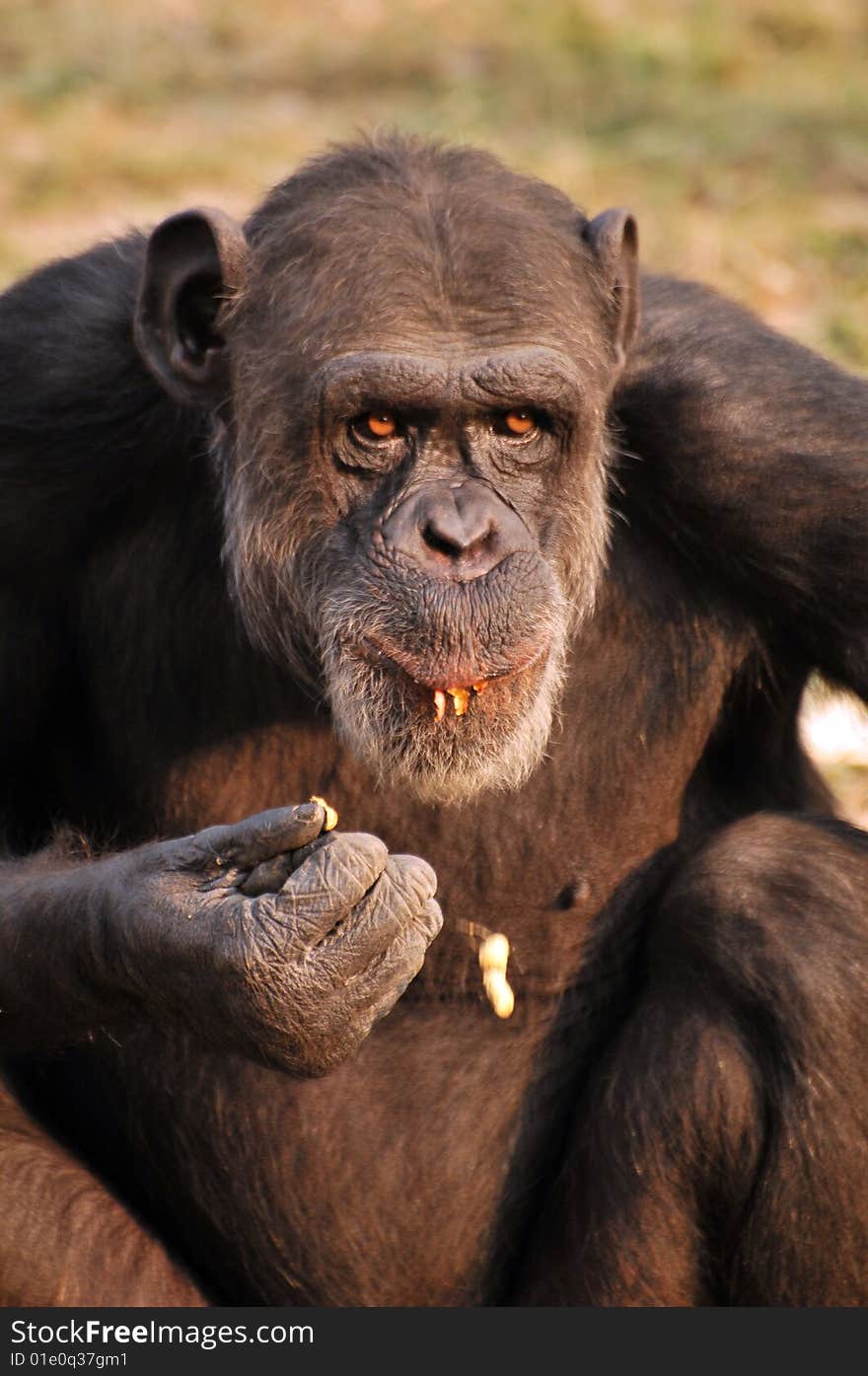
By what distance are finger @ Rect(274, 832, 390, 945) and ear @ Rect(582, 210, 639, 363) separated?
1.33m

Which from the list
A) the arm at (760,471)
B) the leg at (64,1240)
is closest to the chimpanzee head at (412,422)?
the arm at (760,471)

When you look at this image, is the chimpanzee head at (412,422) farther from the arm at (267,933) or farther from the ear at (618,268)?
the arm at (267,933)

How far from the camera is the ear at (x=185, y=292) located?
→ 13.9ft

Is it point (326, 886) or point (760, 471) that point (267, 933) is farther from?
point (760, 471)

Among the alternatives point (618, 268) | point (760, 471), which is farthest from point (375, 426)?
point (760, 471)

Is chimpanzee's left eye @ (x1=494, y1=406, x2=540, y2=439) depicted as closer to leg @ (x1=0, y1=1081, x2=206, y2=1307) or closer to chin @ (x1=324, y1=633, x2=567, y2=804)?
chin @ (x1=324, y1=633, x2=567, y2=804)

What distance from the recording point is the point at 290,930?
3457 millimetres

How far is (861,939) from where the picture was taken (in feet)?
13.0

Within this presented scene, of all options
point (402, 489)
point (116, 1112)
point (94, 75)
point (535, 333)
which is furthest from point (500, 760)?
point (94, 75)

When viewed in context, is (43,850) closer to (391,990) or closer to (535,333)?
(391,990)

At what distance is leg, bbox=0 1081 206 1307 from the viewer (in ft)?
12.8

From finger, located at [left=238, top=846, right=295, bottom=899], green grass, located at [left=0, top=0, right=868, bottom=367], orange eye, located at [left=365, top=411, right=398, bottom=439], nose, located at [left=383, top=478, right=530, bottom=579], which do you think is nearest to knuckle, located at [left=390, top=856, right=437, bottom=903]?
finger, located at [left=238, top=846, right=295, bottom=899]

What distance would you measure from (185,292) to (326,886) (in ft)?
4.71

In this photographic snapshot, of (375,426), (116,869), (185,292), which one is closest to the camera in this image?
(116,869)
